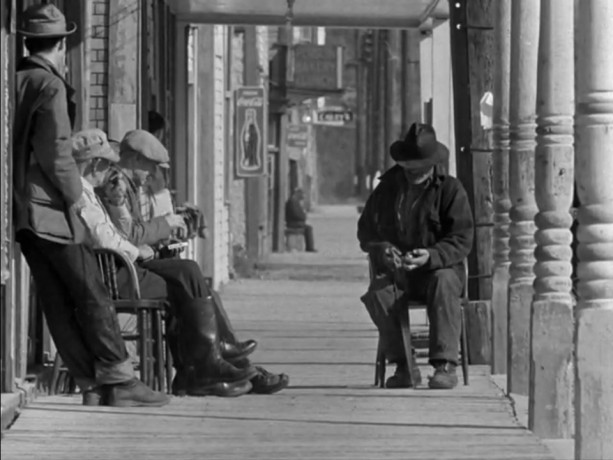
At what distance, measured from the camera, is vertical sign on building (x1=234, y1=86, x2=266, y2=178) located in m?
29.7

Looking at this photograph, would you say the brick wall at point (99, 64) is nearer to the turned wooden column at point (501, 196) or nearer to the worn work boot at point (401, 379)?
the turned wooden column at point (501, 196)

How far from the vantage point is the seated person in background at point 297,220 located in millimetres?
39875

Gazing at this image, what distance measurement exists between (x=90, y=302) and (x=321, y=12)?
11619 mm

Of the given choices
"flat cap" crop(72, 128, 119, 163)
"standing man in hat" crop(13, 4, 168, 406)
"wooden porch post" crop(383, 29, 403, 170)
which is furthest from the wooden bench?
"standing man in hat" crop(13, 4, 168, 406)

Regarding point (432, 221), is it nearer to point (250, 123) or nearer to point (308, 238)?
point (250, 123)

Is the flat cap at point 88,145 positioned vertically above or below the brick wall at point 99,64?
below

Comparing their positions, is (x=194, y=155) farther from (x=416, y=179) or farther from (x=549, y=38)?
(x=549, y=38)

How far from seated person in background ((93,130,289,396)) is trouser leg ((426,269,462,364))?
952 millimetres

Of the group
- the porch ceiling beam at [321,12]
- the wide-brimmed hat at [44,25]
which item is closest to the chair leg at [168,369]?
the wide-brimmed hat at [44,25]

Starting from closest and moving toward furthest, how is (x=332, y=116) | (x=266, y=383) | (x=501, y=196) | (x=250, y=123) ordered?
1. (x=266, y=383)
2. (x=501, y=196)
3. (x=250, y=123)
4. (x=332, y=116)

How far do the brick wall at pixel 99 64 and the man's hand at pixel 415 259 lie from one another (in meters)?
4.10

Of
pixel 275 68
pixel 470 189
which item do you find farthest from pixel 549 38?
pixel 275 68

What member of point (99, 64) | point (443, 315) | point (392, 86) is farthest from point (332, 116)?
point (443, 315)

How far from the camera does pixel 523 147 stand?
13.5 m
